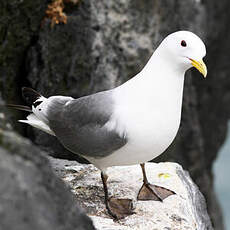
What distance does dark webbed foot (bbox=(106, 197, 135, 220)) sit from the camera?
293 cm

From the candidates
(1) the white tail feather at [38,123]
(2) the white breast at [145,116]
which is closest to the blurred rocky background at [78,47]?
(1) the white tail feather at [38,123]

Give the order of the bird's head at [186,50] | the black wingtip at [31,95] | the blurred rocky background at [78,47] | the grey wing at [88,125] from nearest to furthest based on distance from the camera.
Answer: the bird's head at [186,50]
the grey wing at [88,125]
the black wingtip at [31,95]
the blurred rocky background at [78,47]

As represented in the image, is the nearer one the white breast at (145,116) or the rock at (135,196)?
the white breast at (145,116)

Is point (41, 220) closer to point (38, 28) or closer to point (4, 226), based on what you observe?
point (4, 226)

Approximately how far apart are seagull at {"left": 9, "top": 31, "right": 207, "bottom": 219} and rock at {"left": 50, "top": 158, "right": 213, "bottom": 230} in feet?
0.35

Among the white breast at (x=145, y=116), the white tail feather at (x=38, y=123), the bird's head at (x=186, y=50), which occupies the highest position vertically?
the bird's head at (x=186, y=50)

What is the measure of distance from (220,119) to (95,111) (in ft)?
20.5

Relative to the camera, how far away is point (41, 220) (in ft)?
5.01

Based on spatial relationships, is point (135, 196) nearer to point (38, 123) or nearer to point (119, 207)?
point (119, 207)

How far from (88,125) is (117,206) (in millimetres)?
544

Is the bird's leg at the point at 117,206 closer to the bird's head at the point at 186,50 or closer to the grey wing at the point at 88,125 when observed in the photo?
the grey wing at the point at 88,125

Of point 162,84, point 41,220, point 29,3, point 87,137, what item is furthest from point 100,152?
point 29,3

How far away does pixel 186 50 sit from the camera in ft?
9.01

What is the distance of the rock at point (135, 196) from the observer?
291cm
